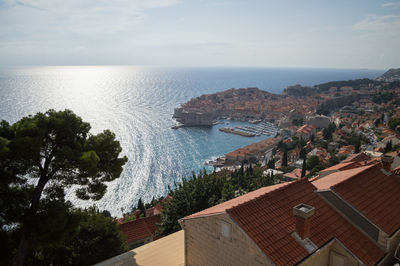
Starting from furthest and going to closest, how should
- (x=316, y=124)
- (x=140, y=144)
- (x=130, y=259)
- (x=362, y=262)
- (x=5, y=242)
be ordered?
(x=316, y=124)
(x=140, y=144)
(x=130, y=259)
(x=5, y=242)
(x=362, y=262)

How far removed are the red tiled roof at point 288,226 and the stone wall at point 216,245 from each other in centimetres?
16

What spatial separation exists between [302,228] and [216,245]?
1.54 m

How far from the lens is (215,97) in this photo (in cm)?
9056

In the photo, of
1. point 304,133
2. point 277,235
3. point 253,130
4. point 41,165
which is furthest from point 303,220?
point 253,130

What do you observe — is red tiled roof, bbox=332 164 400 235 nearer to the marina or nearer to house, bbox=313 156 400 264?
house, bbox=313 156 400 264

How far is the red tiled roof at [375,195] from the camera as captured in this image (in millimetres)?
5441

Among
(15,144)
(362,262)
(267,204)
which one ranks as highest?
(15,144)

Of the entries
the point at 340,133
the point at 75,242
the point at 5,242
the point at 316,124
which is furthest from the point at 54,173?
the point at 316,124

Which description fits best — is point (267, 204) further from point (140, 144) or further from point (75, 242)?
point (140, 144)

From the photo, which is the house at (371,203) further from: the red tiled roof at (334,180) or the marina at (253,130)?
the marina at (253,130)

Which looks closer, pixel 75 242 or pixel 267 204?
pixel 267 204

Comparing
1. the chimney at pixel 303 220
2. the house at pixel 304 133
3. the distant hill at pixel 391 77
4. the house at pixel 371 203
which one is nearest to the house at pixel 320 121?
the house at pixel 304 133

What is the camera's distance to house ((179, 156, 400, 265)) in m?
4.47

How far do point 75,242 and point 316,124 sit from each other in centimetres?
5597
